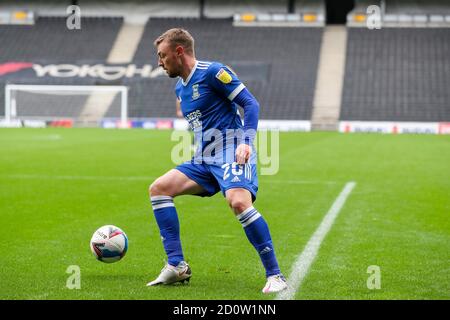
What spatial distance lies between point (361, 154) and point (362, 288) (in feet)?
59.8

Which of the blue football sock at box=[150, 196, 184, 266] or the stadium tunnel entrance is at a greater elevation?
the stadium tunnel entrance

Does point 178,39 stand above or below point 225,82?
above

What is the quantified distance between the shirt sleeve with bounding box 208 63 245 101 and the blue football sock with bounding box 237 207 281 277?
3.04 feet

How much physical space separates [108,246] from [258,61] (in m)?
45.9

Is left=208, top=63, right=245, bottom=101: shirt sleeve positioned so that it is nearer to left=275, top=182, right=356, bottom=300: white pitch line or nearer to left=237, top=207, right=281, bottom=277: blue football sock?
left=237, top=207, right=281, bottom=277: blue football sock

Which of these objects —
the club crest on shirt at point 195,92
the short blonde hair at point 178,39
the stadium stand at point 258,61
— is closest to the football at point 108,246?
the club crest on shirt at point 195,92

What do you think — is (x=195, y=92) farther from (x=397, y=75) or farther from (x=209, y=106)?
(x=397, y=75)

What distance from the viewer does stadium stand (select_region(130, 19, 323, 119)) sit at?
4809 centimetres

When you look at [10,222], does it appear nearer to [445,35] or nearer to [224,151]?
[224,151]

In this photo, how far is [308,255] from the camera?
784 centimetres

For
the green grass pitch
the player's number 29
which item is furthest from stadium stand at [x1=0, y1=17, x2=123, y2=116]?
the player's number 29

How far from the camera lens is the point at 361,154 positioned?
24.2 m

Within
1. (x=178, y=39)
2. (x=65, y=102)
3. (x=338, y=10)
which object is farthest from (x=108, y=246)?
(x=338, y=10)
